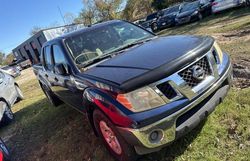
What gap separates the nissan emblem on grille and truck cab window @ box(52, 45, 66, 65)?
222 cm

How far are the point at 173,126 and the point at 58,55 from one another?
279cm

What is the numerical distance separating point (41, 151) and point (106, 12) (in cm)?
4490

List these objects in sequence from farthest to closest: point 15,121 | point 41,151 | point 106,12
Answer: point 106,12 < point 15,121 < point 41,151

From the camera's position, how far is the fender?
290 centimetres

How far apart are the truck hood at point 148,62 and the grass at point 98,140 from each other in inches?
45.5

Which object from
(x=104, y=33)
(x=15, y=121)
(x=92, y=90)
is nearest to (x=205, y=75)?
(x=92, y=90)

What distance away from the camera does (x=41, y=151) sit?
16.7ft

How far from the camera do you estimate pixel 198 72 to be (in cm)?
316

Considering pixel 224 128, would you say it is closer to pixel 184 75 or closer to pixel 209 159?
pixel 209 159

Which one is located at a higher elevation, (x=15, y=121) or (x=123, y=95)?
(x=123, y=95)

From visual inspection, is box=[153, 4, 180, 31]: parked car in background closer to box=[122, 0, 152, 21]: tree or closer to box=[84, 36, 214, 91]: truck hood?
box=[84, 36, 214, 91]: truck hood

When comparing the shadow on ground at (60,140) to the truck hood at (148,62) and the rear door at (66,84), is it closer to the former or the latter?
the rear door at (66,84)

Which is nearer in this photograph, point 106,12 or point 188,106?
point 188,106

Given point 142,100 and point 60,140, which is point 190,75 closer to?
point 142,100
